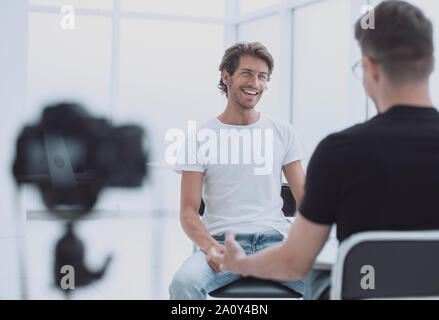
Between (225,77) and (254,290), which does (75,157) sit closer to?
(225,77)

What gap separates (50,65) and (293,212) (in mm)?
4622

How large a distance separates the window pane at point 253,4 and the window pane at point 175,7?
0.33 m

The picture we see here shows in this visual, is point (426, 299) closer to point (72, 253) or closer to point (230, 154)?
point (230, 154)

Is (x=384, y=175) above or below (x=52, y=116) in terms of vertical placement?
below

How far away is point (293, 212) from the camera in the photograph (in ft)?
7.12

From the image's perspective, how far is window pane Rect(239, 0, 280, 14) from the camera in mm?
5930

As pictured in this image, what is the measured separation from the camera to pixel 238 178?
6.25 feet

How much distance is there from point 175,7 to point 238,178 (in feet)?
15.9

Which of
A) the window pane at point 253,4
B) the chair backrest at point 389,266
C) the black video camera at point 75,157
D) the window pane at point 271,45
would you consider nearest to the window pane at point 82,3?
the window pane at point 253,4

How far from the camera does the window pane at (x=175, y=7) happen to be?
245 inches

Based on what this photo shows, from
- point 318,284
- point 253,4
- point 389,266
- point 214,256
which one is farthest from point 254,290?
point 253,4

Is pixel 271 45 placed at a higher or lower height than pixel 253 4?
lower
